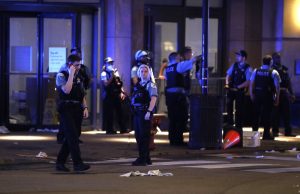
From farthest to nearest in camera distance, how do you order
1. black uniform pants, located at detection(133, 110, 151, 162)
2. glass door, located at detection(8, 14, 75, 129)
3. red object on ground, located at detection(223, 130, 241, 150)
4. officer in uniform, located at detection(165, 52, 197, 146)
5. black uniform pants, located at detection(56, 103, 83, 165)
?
glass door, located at detection(8, 14, 75, 129) → red object on ground, located at detection(223, 130, 241, 150) → officer in uniform, located at detection(165, 52, 197, 146) → black uniform pants, located at detection(133, 110, 151, 162) → black uniform pants, located at detection(56, 103, 83, 165)

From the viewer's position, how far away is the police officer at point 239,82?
18844 mm

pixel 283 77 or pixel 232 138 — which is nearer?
pixel 232 138

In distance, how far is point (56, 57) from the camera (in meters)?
20.1

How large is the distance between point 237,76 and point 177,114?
316 centimetres

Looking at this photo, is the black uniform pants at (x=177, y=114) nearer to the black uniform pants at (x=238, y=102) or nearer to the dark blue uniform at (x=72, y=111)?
the black uniform pants at (x=238, y=102)

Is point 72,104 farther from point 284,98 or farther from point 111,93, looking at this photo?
point 284,98

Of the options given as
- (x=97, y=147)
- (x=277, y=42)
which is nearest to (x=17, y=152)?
(x=97, y=147)

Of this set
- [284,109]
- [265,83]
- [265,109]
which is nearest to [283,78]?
[284,109]

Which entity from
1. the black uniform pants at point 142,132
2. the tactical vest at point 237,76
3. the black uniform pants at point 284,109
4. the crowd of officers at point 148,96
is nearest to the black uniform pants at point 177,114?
the crowd of officers at point 148,96

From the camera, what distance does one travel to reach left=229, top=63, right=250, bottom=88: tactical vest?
18859 mm

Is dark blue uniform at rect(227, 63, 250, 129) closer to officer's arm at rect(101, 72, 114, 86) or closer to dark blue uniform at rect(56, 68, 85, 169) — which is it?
officer's arm at rect(101, 72, 114, 86)

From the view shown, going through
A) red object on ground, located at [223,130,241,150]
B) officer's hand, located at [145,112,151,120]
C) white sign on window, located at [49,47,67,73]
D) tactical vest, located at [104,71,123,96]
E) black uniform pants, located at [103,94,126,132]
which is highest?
white sign on window, located at [49,47,67,73]

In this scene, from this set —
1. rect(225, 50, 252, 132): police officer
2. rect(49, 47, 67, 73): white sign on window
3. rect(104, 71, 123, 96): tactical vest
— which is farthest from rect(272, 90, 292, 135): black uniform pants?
rect(49, 47, 67, 73): white sign on window

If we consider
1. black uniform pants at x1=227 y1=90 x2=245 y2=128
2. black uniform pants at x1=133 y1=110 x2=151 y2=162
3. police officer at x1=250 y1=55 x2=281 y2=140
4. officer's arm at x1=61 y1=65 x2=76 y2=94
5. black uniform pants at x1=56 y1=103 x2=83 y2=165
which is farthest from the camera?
black uniform pants at x1=227 y1=90 x2=245 y2=128
